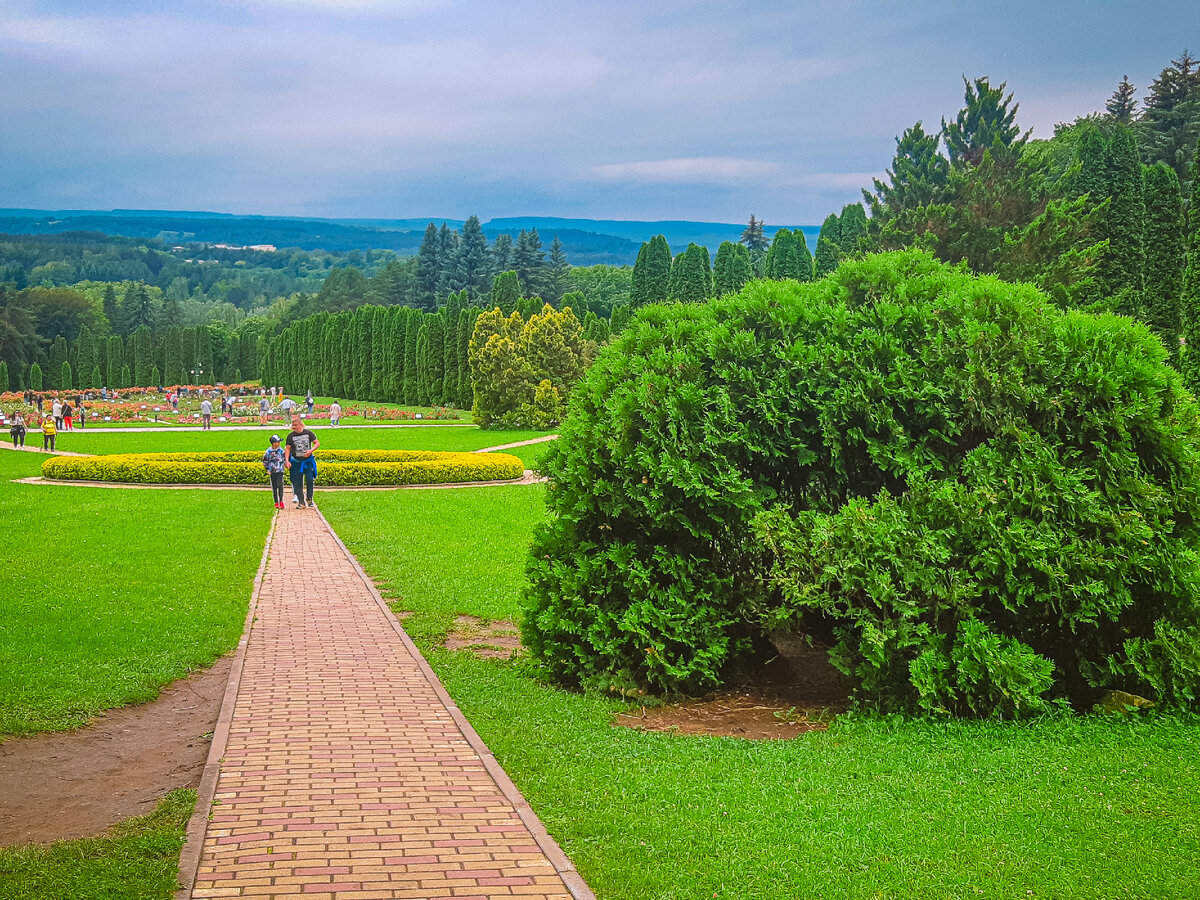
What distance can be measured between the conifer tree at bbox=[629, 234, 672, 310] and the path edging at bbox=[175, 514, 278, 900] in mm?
59591

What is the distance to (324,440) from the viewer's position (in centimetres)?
4022

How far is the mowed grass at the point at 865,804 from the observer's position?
442 cm

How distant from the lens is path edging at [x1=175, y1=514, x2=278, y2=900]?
4.54m

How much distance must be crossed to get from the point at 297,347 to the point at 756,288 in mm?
81308

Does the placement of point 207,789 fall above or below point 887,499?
below

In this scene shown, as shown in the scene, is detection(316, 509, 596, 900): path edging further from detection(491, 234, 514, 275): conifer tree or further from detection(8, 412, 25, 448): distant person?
detection(491, 234, 514, 275): conifer tree

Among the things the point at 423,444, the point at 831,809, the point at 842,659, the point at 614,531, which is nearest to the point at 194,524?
the point at 614,531

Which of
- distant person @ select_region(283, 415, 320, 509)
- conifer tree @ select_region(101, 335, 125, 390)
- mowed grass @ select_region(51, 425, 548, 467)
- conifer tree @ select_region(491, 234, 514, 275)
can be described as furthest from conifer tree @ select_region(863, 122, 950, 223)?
conifer tree @ select_region(101, 335, 125, 390)

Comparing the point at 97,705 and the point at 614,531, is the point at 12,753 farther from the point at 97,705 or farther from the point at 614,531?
the point at 614,531

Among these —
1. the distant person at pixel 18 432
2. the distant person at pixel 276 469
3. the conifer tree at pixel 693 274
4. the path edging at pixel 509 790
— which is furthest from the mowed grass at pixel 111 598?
the conifer tree at pixel 693 274

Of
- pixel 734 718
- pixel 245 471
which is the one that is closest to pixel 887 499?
pixel 734 718

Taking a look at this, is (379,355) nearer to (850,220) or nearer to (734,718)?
(850,220)

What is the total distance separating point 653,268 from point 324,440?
33.6m

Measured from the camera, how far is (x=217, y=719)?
7.19 meters
